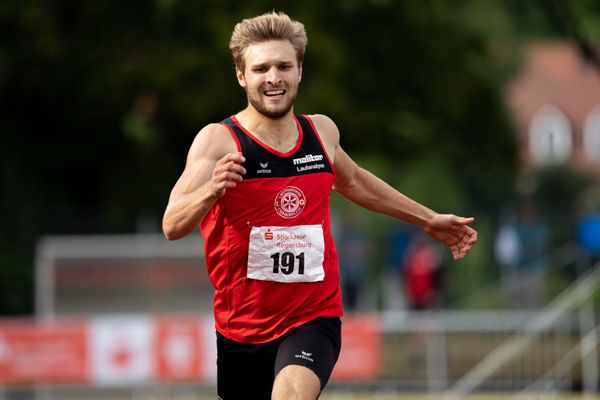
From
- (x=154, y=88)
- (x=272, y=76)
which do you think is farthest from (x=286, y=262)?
(x=154, y=88)

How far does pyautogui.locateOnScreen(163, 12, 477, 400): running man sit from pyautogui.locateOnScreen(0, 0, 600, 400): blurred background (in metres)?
9.72

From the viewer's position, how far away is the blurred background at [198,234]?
54.3ft

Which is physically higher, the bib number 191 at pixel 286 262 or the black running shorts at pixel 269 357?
the bib number 191 at pixel 286 262

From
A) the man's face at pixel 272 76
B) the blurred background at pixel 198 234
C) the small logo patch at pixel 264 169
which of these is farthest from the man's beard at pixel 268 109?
the blurred background at pixel 198 234

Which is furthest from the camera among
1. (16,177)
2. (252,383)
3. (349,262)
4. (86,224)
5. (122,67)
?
(122,67)

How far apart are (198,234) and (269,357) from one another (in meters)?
15.3

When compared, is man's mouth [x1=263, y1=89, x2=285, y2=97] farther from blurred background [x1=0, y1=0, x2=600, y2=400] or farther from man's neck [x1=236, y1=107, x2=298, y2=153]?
blurred background [x1=0, y1=0, x2=600, y2=400]

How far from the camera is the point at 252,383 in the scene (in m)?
6.66

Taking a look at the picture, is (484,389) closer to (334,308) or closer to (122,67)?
(334,308)

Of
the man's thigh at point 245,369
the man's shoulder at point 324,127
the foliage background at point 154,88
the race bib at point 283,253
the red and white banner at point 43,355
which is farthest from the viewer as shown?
the foliage background at point 154,88

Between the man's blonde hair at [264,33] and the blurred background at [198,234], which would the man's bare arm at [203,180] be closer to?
the man's blonde hair at [264,33]

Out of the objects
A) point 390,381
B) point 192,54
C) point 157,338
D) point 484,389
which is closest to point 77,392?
point 157,338

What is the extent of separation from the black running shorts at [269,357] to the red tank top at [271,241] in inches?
1.7

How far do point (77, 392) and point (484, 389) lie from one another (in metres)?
4.70
